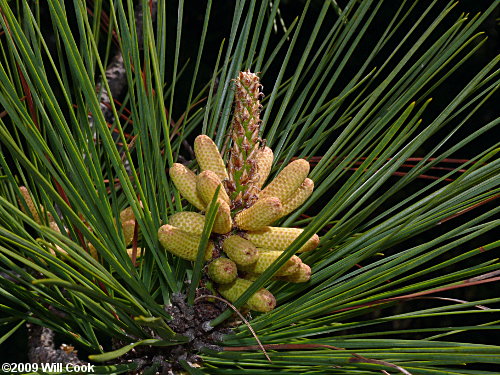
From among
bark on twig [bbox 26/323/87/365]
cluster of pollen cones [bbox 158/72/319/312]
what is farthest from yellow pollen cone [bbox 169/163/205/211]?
bark on twig [bbox 26/323/87/365]

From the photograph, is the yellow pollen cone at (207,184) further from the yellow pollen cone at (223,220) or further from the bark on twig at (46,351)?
the bark on twig at (46,351)

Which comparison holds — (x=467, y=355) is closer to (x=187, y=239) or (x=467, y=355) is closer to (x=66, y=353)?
(x=187, y=239)

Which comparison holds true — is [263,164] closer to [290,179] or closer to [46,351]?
[290,179]

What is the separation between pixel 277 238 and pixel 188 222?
7 cm

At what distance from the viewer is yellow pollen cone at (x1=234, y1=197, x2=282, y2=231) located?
0.46m

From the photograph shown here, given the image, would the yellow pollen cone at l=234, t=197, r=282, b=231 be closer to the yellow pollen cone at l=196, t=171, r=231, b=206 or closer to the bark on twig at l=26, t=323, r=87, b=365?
the yellow pollen cone at l=196, t=171, r=231, b=206

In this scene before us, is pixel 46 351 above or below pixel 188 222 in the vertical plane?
below

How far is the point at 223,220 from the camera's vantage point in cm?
45

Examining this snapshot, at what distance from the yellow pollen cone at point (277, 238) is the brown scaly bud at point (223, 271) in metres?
0.04

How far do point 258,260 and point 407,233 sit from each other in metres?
0.12

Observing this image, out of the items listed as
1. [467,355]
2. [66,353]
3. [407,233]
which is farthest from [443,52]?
[66,353]

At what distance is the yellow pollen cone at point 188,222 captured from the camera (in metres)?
0.47

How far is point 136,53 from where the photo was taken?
451mm

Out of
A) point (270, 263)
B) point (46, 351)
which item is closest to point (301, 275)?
point (270, 263)
